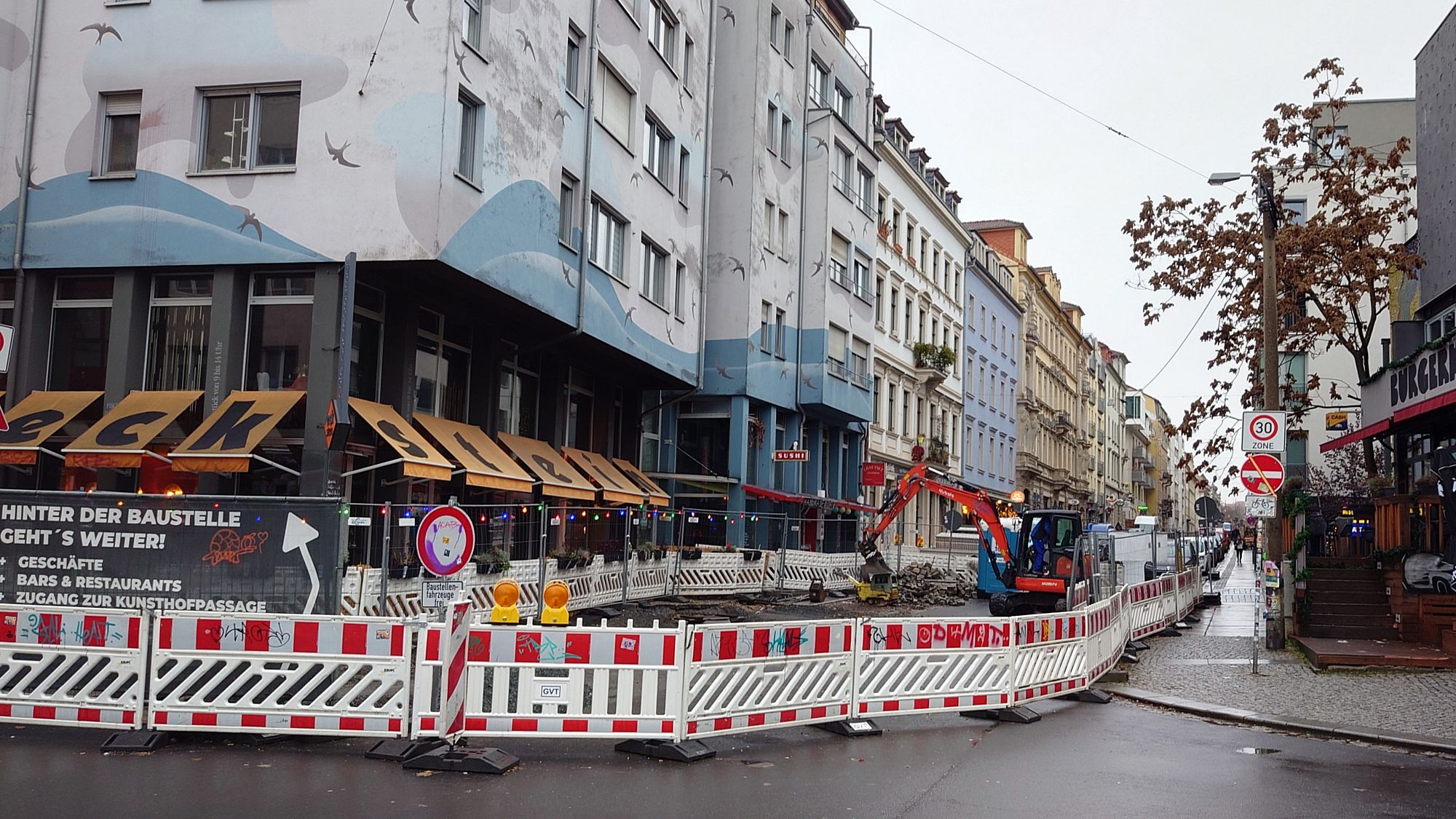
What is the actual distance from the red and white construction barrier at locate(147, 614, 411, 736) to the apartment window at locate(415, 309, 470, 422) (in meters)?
12.9

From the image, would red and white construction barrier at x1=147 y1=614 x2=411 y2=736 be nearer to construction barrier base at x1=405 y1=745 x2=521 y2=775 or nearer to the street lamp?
construction barrier base at x1=405 y1=745 x2=521 y2=775

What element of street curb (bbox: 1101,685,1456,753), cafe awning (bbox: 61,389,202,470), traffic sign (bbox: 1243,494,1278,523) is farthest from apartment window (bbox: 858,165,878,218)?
street curb (bbox: 1101,685,1456,753)

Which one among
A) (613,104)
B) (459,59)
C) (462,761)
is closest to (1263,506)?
(462,761)

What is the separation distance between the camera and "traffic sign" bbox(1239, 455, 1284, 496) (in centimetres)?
1772

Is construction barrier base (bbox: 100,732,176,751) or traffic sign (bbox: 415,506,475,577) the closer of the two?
construction barrier base (bbox: 100,732,176,751)

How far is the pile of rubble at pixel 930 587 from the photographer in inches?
1277

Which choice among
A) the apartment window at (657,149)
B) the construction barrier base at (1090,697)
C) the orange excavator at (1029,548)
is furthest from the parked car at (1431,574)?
the apartment window at (657,149)

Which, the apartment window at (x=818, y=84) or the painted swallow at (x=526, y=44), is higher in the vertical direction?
the apartment window at (x=818, y=84)

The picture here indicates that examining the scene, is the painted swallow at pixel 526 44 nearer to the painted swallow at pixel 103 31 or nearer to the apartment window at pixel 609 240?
the apartment window at pixel 609 240

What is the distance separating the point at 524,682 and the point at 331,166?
41.6ft

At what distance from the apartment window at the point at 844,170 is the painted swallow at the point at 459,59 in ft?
75.5

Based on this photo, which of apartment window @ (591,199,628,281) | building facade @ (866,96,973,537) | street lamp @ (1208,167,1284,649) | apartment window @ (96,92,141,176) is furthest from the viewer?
building facade @ (866,96,973,537)

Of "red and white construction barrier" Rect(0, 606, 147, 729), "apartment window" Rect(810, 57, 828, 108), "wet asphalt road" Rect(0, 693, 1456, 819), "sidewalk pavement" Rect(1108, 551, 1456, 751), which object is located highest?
"apartment window" Rect(810, 57, 828, 108)

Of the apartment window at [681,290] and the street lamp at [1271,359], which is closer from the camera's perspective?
the street lamp at [1271,359]
